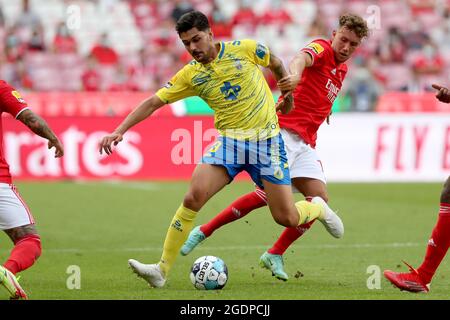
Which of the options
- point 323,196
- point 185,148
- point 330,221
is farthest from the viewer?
point 185,148

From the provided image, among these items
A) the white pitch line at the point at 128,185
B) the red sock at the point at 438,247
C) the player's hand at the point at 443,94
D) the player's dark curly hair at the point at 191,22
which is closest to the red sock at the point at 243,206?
the red sock at the point at 438,247

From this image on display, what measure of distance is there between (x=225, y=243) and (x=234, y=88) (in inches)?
151

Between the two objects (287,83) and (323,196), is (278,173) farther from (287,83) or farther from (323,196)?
(323,196)

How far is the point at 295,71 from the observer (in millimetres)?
7973

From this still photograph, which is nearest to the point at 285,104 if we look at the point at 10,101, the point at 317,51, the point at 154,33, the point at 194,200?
the point at 317,51

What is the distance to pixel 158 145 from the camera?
704 inches

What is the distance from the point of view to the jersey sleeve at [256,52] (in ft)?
25.8

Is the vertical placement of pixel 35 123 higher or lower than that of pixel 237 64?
lower

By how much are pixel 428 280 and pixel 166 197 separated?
28.9ft

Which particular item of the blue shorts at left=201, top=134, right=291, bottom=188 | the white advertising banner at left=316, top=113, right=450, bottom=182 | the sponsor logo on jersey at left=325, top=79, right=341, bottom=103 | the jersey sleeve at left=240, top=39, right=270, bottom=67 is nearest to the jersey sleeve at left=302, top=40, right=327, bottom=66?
the sponsor logo on jersey at left=325, top=79, right=341, bottom=103

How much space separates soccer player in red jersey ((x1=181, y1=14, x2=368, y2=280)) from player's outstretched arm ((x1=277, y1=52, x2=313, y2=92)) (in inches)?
10.0
